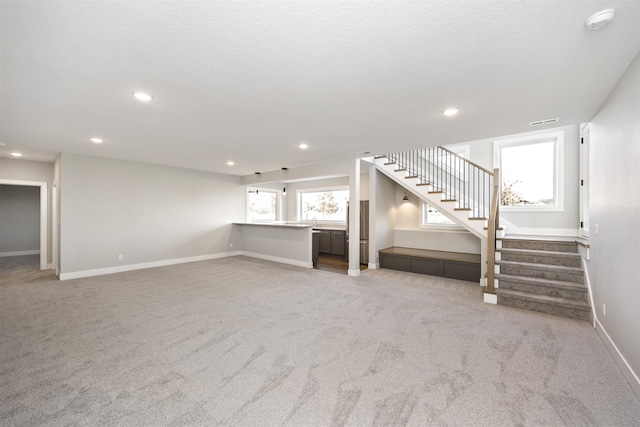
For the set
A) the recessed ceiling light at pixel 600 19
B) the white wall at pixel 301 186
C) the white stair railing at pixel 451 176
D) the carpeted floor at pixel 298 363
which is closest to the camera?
the recessed ceiling light at pixel 600 19

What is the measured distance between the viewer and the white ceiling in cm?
148

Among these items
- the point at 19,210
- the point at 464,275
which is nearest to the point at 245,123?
the point at 464,275

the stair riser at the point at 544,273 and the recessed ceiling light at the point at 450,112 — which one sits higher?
the recessed ceiling light at the point at 450,112

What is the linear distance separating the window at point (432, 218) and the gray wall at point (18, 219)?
459 inches

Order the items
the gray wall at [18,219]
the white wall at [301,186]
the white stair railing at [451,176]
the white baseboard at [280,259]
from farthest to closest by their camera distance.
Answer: the white wall at [301,186] < the gray wall at [18,219] < the white baseboard at [280,259] < the white stair railing at [451,176]

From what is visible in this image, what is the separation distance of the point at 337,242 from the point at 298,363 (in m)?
5.55

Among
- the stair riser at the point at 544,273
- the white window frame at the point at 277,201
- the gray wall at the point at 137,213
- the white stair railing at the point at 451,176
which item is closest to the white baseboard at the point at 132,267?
the gray wall at the point at 137,213

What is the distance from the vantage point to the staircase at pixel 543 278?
340 cm

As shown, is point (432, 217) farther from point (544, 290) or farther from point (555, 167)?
point (544, 290)

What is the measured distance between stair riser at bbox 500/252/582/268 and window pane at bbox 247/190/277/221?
697 cm

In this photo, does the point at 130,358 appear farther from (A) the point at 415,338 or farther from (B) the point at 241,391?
(A) the point at 415,338

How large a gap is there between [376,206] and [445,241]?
5.96 ft

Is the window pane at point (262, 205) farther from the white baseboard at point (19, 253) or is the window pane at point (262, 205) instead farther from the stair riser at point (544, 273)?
the stair riser at point (544, 273)

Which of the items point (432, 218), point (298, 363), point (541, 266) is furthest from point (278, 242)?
point (541, 266)
